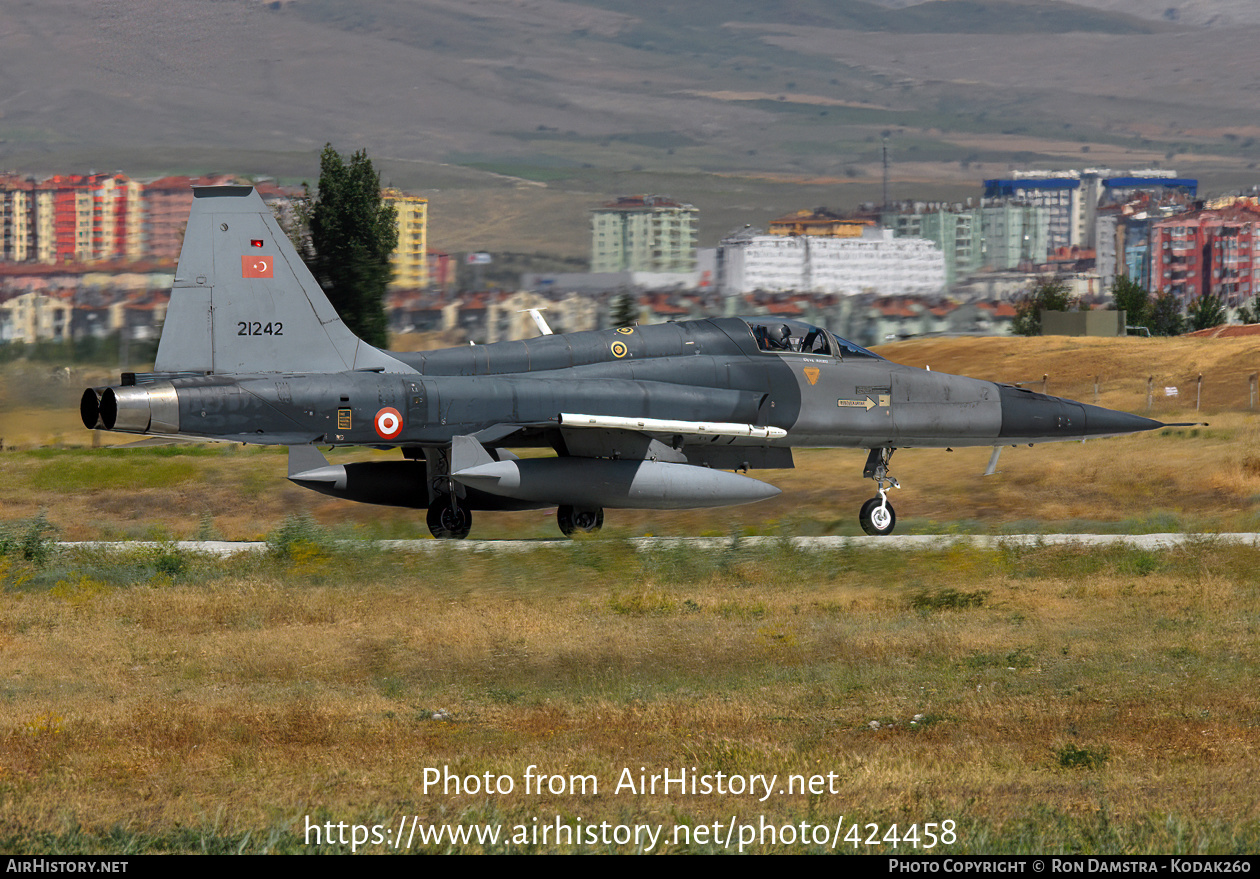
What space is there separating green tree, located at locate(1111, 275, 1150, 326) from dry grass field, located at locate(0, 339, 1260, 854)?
87485 millimetres

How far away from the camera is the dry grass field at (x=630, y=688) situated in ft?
25.8

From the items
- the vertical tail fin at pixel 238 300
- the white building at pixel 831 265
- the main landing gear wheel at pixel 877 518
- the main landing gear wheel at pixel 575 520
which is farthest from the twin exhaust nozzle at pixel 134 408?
the white building at pixel 831 265

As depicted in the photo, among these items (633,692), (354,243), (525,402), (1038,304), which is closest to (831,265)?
(1038,304)

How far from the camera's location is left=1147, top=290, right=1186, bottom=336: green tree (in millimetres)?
104625

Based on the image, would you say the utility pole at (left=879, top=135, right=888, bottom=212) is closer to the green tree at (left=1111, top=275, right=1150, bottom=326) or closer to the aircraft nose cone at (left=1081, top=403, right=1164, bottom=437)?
the green tree at (left=1111, top=275, right=1150, bottom=326)

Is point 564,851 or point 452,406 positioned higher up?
point 452,406

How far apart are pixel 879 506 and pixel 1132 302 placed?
9306 centimetres

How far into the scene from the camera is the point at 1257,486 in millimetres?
25641

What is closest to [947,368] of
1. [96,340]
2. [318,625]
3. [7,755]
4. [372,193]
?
[372,193]

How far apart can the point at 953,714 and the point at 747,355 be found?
10.1 m

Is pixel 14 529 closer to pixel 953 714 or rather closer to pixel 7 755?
pixel 7 755

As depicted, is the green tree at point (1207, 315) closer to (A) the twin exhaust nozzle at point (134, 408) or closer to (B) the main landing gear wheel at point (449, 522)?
(B) the main landing gear wheel at point (449, 522)

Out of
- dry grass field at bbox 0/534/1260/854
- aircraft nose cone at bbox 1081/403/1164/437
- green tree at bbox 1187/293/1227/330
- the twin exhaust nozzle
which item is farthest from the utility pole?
the twin exhaust nozzle

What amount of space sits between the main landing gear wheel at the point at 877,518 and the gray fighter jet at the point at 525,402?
2 cm
